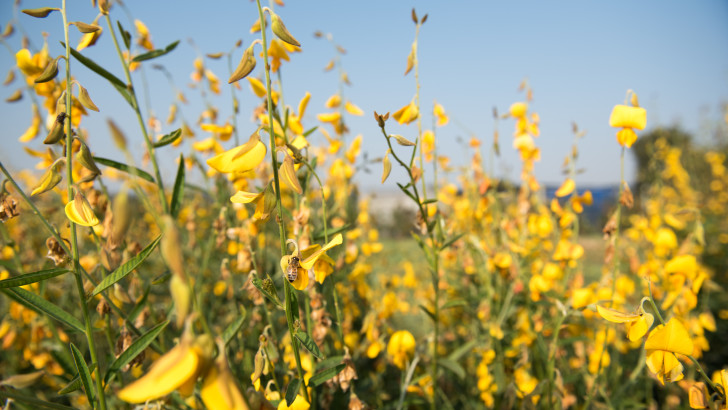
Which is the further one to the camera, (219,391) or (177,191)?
(177,191)

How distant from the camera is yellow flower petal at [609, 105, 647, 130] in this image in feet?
3.35

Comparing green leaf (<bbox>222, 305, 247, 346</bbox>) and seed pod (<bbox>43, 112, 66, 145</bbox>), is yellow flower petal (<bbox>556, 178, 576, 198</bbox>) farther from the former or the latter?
seed pod (<bbox>43, 112, 66, 145</bbox>)

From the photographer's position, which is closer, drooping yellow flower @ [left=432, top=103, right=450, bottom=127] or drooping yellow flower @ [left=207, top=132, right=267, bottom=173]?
drooping yellow flower @ [left=207, top=132, right=267, bottom=173]

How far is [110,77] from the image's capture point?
0.92 meters

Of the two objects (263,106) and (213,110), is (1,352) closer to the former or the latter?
(213,110)

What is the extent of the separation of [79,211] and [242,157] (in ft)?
1.21

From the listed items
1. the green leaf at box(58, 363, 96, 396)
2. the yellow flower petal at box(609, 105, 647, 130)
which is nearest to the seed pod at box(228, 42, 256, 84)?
the green leaf at box(58, 363, 96, 396)

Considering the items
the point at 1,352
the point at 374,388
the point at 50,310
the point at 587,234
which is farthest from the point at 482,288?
the point at 587,234

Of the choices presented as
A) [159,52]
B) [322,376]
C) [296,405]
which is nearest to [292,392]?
[296,405]

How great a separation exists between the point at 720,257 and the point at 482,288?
3879 mm

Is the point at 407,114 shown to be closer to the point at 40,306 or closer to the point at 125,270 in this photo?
the point at 125,270

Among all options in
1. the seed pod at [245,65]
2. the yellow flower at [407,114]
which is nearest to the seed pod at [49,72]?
the seed pod at [245,65]

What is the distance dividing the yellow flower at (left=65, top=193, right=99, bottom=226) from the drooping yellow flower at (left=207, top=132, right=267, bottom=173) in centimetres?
31

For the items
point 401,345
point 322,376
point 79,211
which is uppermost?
point 79,211
